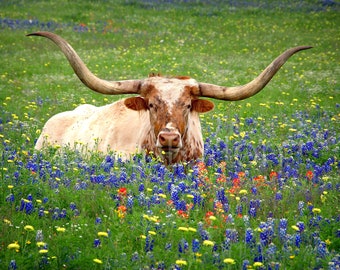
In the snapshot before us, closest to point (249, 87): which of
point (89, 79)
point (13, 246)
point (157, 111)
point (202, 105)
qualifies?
point (202, 105)

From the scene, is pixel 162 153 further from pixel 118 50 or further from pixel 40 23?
pixel 40 23

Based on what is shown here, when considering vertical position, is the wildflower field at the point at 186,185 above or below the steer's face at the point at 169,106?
below

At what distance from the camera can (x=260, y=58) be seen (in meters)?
21.6

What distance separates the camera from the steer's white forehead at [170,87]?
7.67m

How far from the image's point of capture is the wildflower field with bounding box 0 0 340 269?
180 inches

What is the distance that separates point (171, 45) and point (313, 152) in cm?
1620

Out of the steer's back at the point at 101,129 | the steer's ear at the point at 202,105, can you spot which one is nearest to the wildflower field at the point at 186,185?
the steer's back at the point at 101,129

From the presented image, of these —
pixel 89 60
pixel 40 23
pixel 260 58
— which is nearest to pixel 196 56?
pixel 260 58

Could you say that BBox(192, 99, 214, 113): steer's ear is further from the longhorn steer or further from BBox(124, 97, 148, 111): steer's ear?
BBox(124, 97, 148, 111): steer's ear

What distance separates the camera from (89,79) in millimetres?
Result: 8141

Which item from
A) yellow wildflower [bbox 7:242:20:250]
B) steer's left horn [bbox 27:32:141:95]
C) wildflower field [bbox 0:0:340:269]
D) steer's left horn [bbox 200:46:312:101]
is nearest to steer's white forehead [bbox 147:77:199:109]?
steer's left horn [bbox 200:46:312:101]

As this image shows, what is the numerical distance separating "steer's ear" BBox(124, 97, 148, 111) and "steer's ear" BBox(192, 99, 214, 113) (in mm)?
737

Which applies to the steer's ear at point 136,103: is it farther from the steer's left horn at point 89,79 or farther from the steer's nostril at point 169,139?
the steer's nostril at point 169,139

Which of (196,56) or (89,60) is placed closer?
(89,60)
